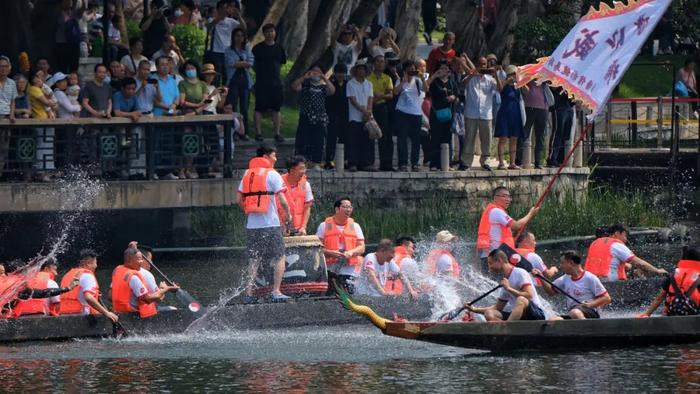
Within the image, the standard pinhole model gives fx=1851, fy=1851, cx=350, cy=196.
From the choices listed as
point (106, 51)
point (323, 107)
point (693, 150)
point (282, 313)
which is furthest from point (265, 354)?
point (693, 150)

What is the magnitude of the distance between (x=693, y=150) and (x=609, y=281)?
13.3m

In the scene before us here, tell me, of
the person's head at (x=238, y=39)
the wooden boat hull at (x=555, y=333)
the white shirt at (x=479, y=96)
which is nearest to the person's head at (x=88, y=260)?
the wooden boat hull at (x=555, y=333)

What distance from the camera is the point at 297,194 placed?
23.2 meters

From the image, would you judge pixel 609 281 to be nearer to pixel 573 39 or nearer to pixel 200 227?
pixel 573 39

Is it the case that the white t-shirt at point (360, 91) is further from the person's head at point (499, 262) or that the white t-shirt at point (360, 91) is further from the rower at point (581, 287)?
the person's head at point (499, 262)

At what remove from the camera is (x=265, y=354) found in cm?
2008

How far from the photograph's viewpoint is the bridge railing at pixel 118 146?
89.3 feet

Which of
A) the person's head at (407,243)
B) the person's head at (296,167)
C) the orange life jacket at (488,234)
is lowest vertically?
the person's head at (407,243)

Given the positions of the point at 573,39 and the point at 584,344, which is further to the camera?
the point at 573,39

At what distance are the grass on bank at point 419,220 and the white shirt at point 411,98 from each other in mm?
1709

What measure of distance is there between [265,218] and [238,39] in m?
8.70

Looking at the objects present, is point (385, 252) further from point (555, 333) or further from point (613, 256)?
point (555, 333)

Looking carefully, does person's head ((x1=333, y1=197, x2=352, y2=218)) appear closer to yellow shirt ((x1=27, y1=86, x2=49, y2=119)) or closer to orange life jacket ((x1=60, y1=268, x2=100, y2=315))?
orange life jacket ((x1=60, y1=268, x2=100, y2=315))

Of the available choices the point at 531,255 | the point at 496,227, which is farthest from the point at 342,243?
the point at 531,255
